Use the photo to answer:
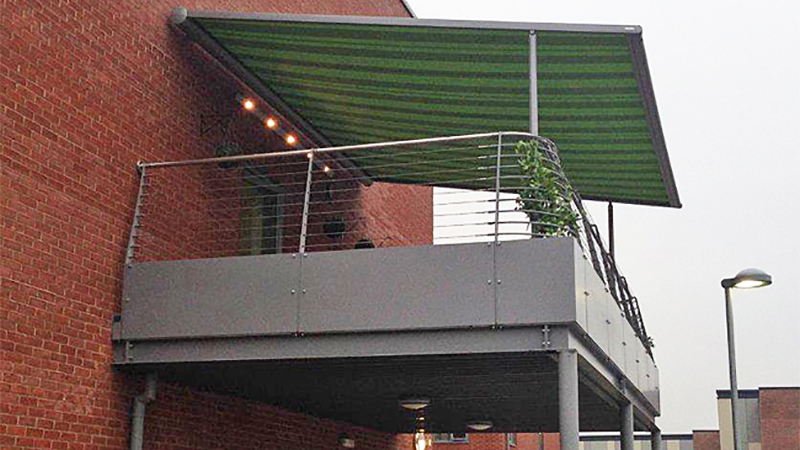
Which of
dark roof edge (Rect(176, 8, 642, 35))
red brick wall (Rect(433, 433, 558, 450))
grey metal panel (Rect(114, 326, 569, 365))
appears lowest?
grey metal panel (Rect(114, 326, 569, 365))

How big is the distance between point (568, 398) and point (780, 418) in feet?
84.8

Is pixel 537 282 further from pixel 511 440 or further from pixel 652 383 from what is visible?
pixel 511 440

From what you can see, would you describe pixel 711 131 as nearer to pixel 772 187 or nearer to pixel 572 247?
pixel 772 187

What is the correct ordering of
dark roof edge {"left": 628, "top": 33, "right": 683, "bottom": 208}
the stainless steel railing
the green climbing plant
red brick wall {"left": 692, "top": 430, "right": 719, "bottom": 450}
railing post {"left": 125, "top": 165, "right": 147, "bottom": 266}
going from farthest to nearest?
1. red brick wall {"left": 692, "top": 430, "right": 719, "bottom": 450}
2. railing post {"left": 125, "top": 165, "right": 147, "bottom": 266}
3. dark roof edge {"left": 628, "top": 33, "right": 683, "bottom": 208}
4. the stainless steel railing
5. the green climbing plant

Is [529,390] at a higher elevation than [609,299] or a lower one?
lower

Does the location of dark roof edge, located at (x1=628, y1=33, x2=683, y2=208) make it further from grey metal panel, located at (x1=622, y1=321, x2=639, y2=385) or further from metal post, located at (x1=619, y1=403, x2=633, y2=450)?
metal post, located at (x1=619, y1=403, x2=633, y2=450)

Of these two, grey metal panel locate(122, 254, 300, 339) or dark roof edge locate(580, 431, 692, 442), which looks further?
dark roof edge locate(580, 431, 692, 442)

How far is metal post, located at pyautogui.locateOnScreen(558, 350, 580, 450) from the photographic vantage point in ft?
29.4

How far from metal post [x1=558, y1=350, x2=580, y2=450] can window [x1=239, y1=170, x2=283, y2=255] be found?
181 inches

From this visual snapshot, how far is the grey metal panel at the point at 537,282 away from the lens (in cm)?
901

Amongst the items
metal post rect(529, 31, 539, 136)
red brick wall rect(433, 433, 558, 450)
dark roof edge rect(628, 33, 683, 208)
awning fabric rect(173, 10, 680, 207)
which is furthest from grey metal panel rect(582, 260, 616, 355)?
red brick wall rect(433, 433, 558, 450)

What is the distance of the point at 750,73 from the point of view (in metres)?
39.3

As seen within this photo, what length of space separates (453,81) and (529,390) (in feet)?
10.4

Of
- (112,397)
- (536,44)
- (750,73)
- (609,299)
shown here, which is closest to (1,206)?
(112,397)
